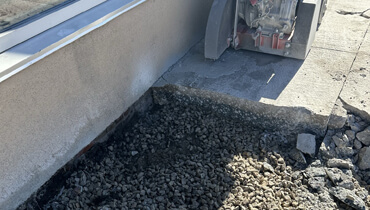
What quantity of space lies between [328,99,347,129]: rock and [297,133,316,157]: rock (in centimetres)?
28

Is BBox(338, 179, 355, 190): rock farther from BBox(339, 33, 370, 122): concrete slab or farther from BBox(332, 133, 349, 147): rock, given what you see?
BBox(339, 33, 370, 122): concrete slab

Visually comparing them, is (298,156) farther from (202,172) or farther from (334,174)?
(202,172)

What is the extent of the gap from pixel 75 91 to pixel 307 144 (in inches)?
92.5

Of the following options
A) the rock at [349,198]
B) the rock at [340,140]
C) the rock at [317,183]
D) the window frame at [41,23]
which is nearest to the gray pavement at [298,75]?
the rock at [340,140]

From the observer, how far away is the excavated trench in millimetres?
3088

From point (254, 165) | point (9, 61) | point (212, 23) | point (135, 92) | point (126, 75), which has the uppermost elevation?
point (9, 61)

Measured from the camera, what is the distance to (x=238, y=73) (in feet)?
14.0

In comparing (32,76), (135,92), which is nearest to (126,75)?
(135,92)

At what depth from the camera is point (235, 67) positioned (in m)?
4.38

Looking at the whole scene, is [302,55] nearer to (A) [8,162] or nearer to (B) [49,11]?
(B) [49,11]

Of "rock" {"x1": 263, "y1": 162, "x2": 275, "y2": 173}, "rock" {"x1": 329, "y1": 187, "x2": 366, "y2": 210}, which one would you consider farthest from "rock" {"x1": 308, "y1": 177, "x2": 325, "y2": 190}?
"rock" {"x1": 263, "y1": 162, "x2": 275, "y2": 173}

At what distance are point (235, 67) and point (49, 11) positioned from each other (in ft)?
7.51

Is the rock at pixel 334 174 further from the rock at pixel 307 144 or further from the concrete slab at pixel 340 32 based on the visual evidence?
the concrete slab at pixel 340 32

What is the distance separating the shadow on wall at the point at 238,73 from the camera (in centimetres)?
397
